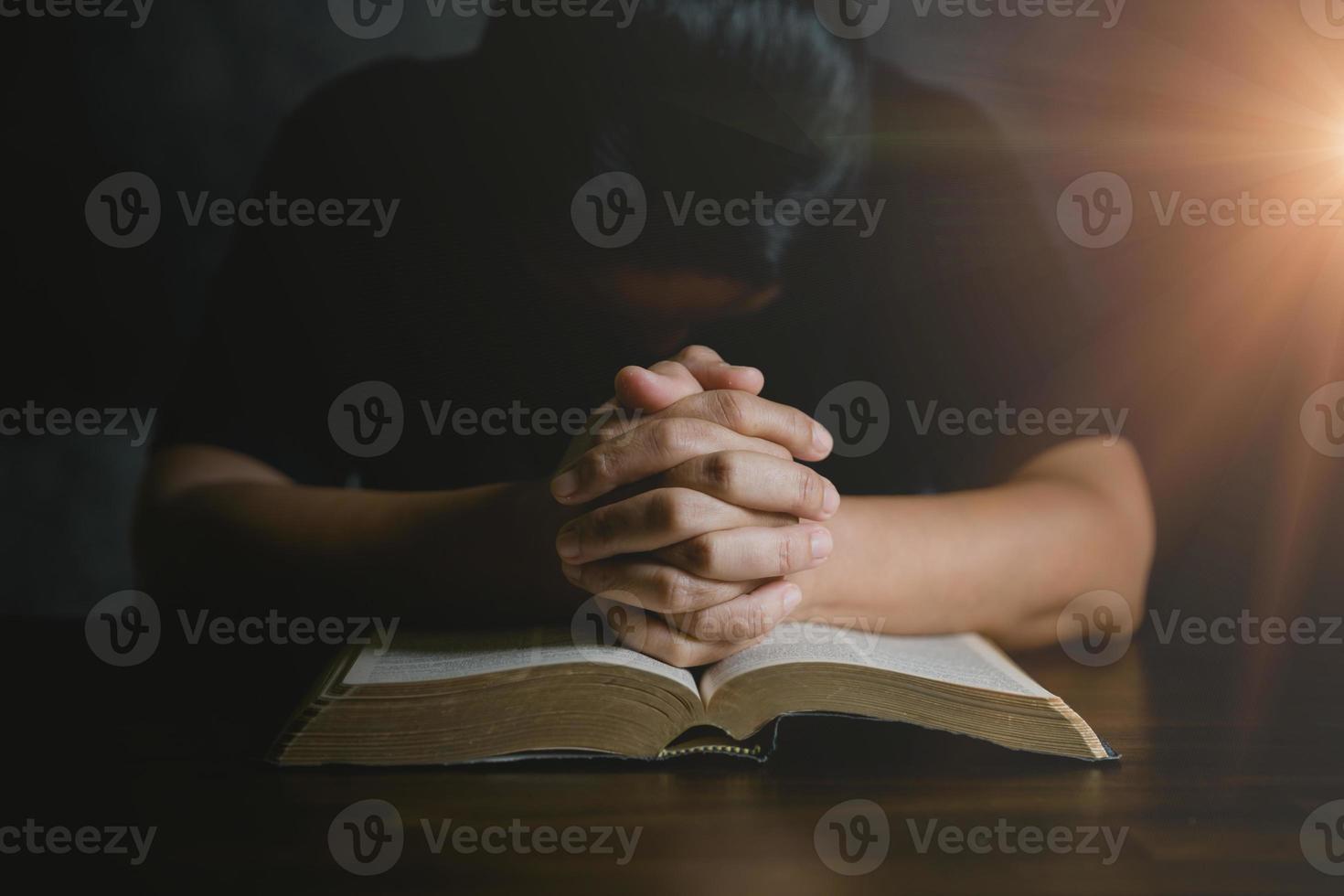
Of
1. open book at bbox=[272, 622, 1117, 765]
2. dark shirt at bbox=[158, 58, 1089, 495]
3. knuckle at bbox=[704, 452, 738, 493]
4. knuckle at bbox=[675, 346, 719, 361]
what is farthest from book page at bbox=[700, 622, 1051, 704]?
dark shirt at bbox=[158, 58, 1089, 495]

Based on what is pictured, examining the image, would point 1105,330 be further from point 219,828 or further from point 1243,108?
point 219,828

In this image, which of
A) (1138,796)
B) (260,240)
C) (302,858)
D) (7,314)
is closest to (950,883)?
(1138,796)

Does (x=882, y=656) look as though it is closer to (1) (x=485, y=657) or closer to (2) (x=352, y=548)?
(1) (x=485, y=657)

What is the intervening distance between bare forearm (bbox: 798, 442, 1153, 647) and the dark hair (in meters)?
0.48

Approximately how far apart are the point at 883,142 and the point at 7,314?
1.27 m

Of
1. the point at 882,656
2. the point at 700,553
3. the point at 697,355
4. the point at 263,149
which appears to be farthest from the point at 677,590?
the point at 263,149

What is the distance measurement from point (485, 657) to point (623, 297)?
78 cm

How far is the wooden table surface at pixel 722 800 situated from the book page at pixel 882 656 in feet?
0.13

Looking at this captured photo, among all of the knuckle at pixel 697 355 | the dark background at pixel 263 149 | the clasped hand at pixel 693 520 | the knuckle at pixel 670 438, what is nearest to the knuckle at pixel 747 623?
the clasped hand at pixel 693 520

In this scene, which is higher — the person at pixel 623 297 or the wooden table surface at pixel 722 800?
the person at pixel 623 297

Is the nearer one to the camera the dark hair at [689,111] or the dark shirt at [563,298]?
the dark hair at [689,111]

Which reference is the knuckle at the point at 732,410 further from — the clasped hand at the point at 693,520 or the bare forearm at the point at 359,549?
the bare forearm at the point at 359,549

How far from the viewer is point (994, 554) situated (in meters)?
0.73

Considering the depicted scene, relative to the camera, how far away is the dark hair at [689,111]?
1.00 meters
